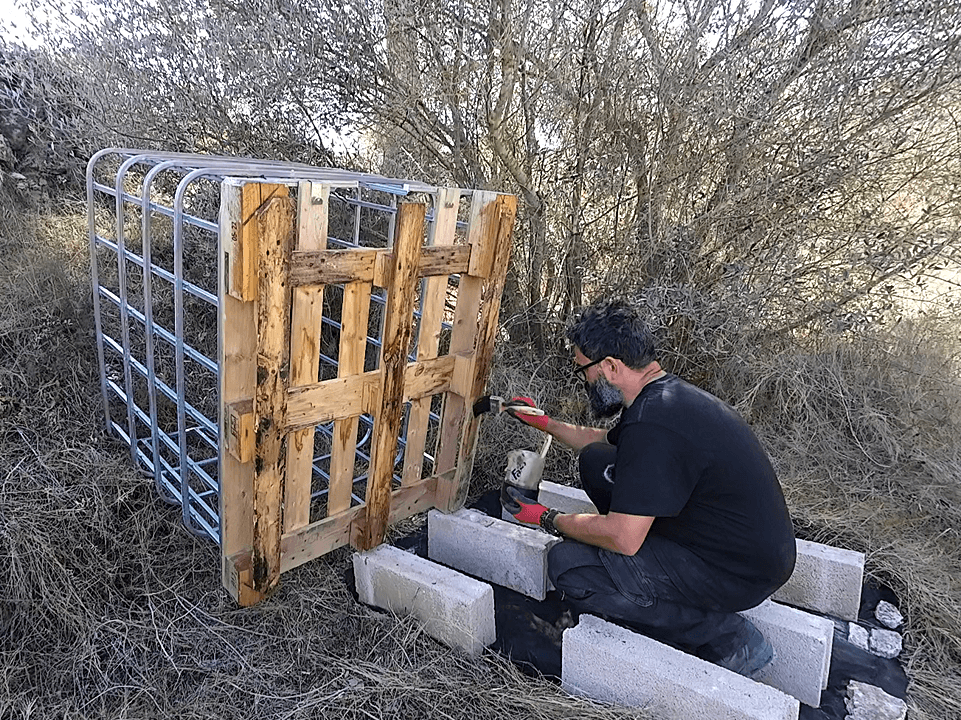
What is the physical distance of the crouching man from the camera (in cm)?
246

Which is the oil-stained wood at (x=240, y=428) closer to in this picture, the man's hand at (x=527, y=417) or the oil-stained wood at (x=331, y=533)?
the oil-stained wood at (x=331, y=533)

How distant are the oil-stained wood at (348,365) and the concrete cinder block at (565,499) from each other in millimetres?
1121

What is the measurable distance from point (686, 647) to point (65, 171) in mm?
6164

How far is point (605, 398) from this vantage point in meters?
2.92

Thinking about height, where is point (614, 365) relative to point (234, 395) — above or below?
above

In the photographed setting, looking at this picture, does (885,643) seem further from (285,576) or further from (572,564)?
(285,576)

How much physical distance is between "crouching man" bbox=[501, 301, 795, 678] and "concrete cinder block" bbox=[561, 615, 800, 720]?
0.21 meters

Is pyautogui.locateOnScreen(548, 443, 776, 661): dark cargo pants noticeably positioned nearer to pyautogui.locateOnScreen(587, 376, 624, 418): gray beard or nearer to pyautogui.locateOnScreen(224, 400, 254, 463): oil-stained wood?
pyautogui.locateOnScreen(587, 376, 624, 418): gray beard

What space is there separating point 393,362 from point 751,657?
75.6 inches

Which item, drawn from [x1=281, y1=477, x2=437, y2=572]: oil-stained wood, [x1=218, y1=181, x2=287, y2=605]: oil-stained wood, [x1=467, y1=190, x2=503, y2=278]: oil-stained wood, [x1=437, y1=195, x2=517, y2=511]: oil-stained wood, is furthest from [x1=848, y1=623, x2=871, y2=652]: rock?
[x1=218, y1=181, x2=287, y2=605]: oil-stained wood

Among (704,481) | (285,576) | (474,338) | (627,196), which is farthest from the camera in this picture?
(627,196)

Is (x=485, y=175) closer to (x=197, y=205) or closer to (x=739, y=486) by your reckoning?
(x=197, y=205)

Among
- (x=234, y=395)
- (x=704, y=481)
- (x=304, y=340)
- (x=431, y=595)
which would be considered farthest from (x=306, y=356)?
(x=704, y=481)

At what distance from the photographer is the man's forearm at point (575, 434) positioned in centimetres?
338
